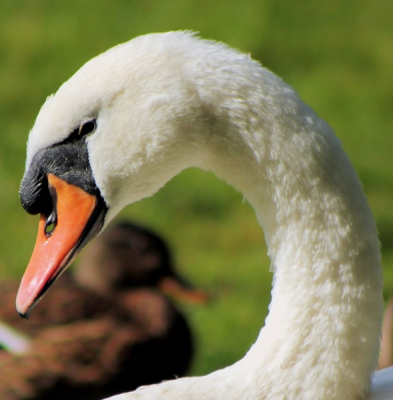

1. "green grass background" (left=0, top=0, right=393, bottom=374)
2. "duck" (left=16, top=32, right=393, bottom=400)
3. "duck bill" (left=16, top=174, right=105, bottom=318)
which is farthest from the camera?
"green grass background" (left=0, top=0, right=393, bottom=374)

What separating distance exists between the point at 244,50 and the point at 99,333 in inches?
109

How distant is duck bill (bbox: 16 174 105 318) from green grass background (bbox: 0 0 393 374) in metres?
2.05

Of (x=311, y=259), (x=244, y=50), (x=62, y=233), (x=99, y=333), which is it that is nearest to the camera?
(x=311, y=259)

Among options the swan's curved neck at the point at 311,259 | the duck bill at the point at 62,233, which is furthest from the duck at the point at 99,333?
the swan's curved neck at the point at 311,259

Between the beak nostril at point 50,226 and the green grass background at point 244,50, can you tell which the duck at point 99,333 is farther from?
the beak nostril at point 50,226

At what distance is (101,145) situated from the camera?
1.48 m

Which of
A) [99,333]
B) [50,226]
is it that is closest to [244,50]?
[99,333]

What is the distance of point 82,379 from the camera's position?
2.89 metres

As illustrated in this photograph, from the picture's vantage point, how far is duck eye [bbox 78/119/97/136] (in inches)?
57.4

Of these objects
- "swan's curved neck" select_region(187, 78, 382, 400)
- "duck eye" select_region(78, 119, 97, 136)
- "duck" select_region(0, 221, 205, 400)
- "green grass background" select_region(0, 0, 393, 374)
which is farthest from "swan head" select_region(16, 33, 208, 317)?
"green grass background" select_region(0, 0, 393, 374)

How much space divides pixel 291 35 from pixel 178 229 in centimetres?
202

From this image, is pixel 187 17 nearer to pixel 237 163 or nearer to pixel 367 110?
pixel 367 110

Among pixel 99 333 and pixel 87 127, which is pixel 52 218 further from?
pixel 99 333

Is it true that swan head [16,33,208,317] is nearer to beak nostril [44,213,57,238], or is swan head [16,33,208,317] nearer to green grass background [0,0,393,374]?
beak nostril [44,213,57,238]
